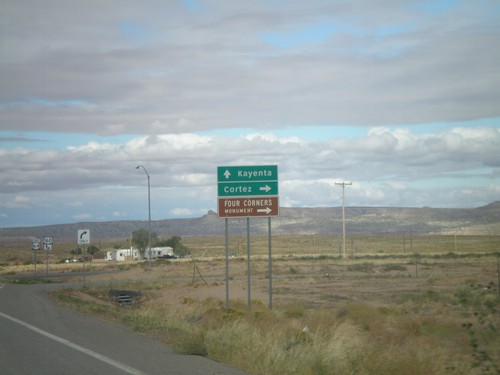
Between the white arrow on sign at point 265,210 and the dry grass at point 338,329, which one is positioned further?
the white arrow on sign at point 265,210

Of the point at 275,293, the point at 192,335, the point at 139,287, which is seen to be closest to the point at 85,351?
the point at 192,335

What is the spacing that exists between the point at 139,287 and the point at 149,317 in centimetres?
2416

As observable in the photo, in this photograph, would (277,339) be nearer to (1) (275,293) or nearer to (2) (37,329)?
(2) (37,329)

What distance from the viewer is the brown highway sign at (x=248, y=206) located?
79.6ft

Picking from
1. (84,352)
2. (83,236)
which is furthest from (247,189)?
(83,236)

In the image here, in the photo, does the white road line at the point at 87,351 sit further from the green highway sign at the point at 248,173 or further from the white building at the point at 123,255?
the white building at the point at 123,255

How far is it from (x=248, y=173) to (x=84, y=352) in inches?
477

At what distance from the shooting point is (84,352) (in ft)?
44.1

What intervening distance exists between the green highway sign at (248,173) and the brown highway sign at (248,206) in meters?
0.72

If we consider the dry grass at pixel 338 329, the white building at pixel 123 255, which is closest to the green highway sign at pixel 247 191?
the dry grass at pixel 338 329

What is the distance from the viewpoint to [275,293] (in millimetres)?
40062

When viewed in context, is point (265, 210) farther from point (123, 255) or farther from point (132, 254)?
point (132, 254)

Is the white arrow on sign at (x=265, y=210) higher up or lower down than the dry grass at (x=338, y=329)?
higher up

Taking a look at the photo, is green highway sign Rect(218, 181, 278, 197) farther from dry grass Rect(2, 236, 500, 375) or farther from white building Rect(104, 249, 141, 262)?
white building Rect(104, 249, 141, 262)
